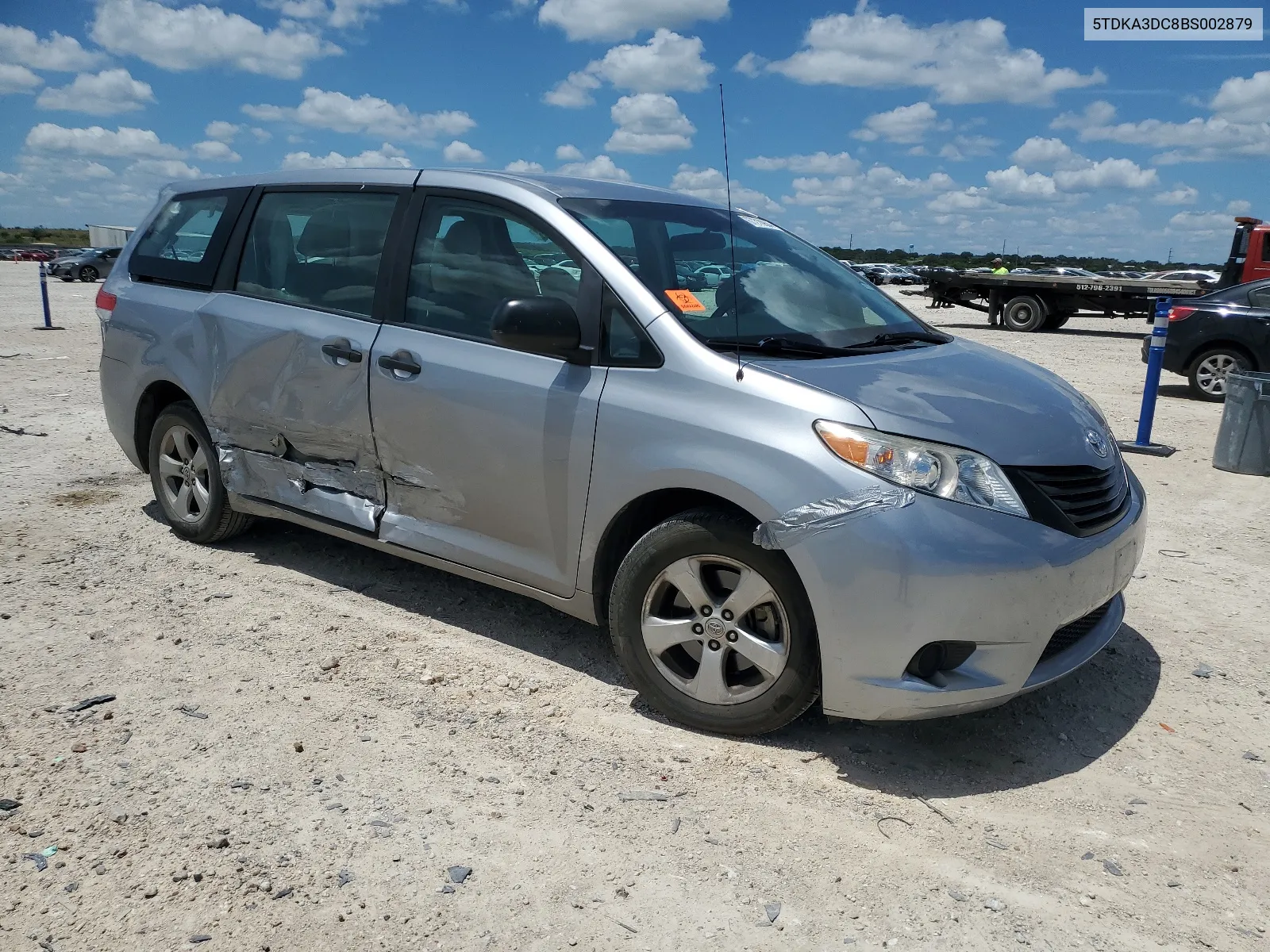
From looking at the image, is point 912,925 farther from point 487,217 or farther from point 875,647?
point 487,217

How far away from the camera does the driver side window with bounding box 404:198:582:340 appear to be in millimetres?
3912

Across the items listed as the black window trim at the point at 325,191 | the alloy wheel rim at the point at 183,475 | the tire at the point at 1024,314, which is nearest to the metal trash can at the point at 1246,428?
the black window trim at the point at 325,191

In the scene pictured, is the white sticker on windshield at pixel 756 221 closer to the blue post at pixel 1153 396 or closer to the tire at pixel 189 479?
the tire at pixel 189 479

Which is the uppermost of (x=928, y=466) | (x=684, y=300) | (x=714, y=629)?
(x=684, y=300)

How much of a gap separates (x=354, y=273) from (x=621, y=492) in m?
1.76

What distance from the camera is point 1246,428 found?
25.8 feet

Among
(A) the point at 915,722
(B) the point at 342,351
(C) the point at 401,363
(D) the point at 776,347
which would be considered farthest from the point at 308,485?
(A) the point at 915,722

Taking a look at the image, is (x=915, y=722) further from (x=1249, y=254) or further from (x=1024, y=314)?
(x=1024, y=314)

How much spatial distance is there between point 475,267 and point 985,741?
8.55ft

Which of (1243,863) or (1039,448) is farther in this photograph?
(1039,448)

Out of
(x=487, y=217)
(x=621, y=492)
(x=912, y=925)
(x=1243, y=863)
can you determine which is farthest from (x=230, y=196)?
(x=1243, y=863)

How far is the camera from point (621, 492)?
140 inches

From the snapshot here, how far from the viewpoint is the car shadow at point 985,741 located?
331 centimetres

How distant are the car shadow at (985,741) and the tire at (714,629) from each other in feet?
0.76
